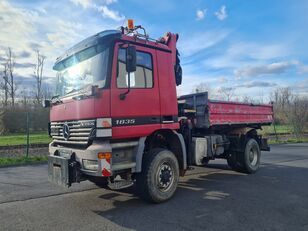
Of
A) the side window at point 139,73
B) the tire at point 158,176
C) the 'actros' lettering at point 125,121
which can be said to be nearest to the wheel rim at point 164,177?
the tire at point 158,176

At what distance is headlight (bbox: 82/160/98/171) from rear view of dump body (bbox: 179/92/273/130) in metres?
3.17

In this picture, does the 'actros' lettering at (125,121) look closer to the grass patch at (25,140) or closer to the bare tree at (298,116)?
the grass patch at (25,140)

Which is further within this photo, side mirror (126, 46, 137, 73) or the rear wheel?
the rear wheel

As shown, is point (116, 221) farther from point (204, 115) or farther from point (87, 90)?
point (204, 115)

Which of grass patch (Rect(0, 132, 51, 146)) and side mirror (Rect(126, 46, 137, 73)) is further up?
side mirror (Rect(126, 46, 137, 73))

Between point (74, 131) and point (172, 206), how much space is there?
2.35 meters

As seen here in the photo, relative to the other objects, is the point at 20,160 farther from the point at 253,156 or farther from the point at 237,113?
the point at 253,156

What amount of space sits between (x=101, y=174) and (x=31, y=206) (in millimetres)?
1790

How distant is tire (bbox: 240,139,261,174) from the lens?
8.43 metres

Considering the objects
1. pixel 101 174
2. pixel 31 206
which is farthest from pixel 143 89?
pixel 31 206

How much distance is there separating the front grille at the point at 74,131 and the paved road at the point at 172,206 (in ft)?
4.16

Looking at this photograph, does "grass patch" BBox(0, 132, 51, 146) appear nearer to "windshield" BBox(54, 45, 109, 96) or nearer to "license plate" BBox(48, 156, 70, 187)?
"windshield" BBox(54, 45, 109, 96)

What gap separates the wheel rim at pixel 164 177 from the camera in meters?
5.48

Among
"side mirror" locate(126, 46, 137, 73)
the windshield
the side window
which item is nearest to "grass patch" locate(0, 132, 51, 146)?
the windshield
